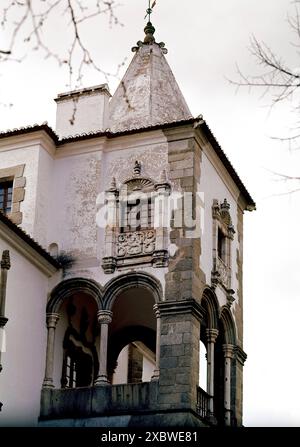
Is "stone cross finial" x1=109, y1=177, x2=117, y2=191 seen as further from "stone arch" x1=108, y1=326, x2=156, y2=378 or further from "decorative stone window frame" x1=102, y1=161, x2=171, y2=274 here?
"stone arch" x1=108, y1=326, x2=156, y2=378

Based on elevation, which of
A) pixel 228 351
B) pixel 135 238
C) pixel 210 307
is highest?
pixel 135 238

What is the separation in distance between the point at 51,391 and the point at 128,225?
432 cm

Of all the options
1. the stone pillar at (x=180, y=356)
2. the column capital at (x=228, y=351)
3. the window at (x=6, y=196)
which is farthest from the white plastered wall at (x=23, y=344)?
the column capital at (x=228, y=351)

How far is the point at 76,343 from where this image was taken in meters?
25.1

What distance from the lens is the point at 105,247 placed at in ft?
79.9

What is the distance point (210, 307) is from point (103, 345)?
9.87 feet

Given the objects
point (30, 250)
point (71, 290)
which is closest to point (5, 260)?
point (30, 250)

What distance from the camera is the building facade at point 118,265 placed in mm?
22750

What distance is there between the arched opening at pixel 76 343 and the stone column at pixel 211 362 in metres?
2.98

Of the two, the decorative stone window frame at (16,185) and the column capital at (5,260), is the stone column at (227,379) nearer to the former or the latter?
the decorative stone window frame at (16,185)

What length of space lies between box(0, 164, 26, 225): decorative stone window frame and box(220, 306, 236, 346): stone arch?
5741mm

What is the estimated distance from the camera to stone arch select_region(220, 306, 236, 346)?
85.3ft

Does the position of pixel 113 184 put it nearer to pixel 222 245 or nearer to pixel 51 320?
pixel 222 245
